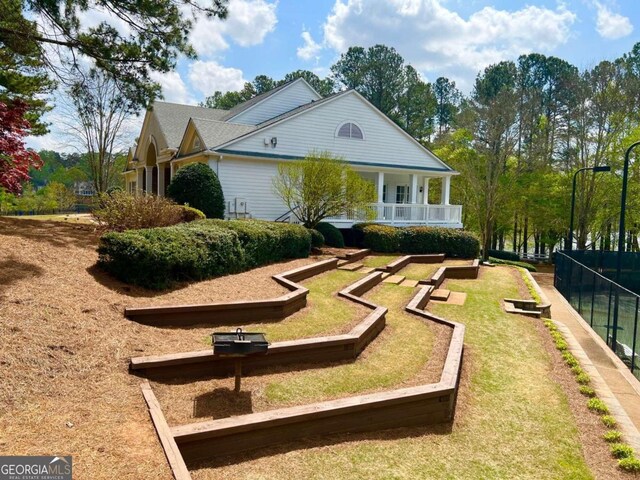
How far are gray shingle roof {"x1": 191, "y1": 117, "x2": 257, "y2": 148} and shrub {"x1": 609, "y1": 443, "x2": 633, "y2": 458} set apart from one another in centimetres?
1531

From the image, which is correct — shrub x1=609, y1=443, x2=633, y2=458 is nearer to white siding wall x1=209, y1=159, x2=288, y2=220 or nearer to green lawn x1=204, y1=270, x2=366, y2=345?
green lawn x1=204, y1=270, x2=366, y2=345

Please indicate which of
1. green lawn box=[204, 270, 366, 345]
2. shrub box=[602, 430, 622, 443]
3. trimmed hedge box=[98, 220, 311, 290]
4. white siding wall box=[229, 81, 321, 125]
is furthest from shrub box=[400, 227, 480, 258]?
shrub box=[602, 430, 622, 443]

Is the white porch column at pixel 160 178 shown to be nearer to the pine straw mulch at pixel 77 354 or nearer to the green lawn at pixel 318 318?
the pine straw mulch at pixel 77 354

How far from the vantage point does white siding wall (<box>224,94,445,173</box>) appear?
1781 cm

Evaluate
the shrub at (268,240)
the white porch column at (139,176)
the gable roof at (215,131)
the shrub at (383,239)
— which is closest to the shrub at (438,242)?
the shrub at (383,239)

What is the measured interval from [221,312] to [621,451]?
5.06 metres

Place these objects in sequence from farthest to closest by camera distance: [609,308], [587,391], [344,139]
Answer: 1. [344,139]
2. [609,308]
3. [587,391]

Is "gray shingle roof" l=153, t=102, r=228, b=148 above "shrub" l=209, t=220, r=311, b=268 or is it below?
above

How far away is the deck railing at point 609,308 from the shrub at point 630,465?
4356mm

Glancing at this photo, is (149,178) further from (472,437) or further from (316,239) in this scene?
(472,437)

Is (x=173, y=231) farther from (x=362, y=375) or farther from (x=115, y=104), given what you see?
(x=115, y=104)

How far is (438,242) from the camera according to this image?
1650cm

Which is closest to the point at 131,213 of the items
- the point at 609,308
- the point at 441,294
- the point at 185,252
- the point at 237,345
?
the point at 185,252

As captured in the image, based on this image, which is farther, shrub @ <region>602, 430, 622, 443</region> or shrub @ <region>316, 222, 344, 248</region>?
shrub @ <region>316, 222, 344, 248</region>
